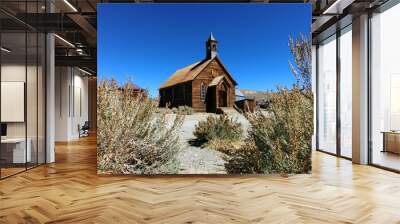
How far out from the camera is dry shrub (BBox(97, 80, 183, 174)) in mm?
5770

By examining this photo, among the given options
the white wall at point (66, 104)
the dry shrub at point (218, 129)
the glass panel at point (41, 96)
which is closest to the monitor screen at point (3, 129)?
the glass panel at point (41, 96)

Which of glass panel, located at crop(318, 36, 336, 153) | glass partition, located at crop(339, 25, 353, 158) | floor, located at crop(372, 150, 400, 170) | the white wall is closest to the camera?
floor, located at crop(372, 150, 400, 170)

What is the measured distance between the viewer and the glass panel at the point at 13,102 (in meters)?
5.78

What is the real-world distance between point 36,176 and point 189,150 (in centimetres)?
254

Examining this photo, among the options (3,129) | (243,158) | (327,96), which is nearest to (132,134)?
(243,158)

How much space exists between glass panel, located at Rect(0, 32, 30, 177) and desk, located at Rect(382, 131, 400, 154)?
640cm

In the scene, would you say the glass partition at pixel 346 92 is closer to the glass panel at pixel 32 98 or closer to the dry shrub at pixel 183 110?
the dry shrub at pixel 183 110

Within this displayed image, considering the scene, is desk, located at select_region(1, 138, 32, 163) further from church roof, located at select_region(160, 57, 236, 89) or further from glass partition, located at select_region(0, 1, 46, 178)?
church roof, located at select_region(160, 57, 236, 89)

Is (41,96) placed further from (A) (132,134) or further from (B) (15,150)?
(A) (132,134)

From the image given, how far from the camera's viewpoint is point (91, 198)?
14.7 feet

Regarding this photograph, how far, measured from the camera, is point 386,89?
659 cm

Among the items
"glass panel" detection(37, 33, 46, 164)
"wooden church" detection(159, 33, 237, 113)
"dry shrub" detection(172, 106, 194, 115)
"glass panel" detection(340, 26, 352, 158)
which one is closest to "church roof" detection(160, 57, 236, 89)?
"wooden church" detection(159, 33, 237, 113)

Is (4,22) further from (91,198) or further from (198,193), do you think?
(198,193)

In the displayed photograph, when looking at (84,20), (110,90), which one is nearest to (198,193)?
(110,90)
